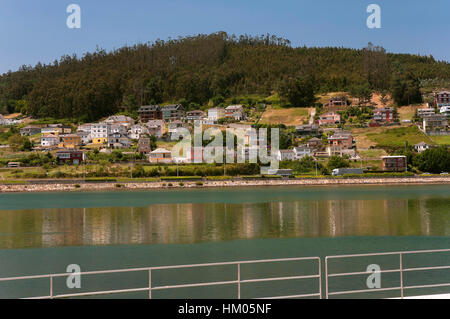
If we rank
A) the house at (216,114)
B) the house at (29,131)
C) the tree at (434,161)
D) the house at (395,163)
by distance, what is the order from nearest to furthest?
the tree at (434,161)
the house at (395,163)
the house at (29,131)
the house at (216,114)

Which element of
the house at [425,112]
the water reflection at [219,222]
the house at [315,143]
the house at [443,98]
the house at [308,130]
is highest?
the house at [443,98]

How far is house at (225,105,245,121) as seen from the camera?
79.0 m

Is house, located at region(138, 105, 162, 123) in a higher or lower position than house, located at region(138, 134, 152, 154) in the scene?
higher

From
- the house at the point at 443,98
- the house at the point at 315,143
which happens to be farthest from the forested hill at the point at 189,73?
the house at the point at 315,143

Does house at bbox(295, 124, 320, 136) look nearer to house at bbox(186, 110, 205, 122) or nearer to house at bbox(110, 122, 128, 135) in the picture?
house at bbox(186, 110, 205, 122)

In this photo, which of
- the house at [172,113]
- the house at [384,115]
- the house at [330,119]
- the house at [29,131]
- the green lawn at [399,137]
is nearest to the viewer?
the green lawn at [399,137]

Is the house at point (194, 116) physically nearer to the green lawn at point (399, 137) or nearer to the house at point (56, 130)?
the house at point (56, 130)

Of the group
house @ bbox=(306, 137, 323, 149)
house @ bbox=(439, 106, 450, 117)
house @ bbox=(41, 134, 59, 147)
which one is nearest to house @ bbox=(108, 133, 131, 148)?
house @ bbox=(41, 134, 59, 147)

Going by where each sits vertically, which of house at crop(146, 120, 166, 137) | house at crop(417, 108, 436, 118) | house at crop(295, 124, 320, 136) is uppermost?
house at crop(417, 108, 436, 118)

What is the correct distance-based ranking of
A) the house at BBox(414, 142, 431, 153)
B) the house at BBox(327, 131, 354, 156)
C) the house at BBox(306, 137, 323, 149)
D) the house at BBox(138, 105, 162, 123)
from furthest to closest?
the house at BBox(138, 105, 162, 123) → the house at BBox(306, 137, 323, 149) → the house at BBox(327, 131, 354, 156) → the house at BBox(414, 142, 431, 153)

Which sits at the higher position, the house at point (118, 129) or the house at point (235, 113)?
the house at point (235, 113)

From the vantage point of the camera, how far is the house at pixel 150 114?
279 ft

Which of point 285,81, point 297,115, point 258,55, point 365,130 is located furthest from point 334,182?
point 258,55

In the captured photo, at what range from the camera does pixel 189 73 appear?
104 metres
